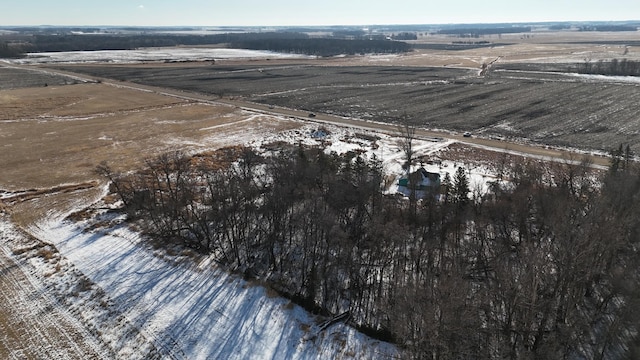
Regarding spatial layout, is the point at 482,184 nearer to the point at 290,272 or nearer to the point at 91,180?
the point at 290,272

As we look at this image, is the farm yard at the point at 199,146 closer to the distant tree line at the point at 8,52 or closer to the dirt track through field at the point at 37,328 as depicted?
the dirt track through field at the point at 37,328

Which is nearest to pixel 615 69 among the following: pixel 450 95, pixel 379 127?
pixel 450 95

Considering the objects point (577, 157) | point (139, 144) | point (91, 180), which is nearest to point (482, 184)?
point (577, 157)

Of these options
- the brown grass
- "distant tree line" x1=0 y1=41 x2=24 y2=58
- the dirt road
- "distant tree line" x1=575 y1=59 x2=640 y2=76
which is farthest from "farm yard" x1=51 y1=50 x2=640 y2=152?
"distant tree line" x1=0 y1=41 x2=24 y2=58

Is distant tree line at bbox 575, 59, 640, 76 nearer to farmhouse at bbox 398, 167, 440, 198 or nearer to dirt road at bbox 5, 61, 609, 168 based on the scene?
dirt road at bbox 5, 61, 609, 168

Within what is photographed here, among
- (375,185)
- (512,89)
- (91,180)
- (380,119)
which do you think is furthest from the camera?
(512,89)

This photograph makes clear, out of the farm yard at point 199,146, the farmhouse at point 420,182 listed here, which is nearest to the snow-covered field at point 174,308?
the farm yard at point 199,146

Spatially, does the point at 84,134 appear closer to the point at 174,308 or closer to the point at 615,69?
the point at 174,308
